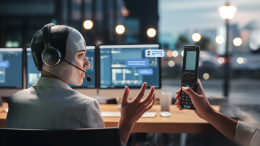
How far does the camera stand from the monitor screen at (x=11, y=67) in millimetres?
1812

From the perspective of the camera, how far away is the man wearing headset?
2.32ft

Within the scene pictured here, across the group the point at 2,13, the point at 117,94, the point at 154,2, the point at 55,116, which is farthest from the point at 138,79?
the point at 2,13

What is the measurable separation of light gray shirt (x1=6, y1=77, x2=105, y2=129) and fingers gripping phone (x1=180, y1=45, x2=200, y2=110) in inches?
20.9

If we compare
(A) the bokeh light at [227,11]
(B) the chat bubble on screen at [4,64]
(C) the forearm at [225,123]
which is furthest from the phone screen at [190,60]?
(A) the bokeh light at [227,11]

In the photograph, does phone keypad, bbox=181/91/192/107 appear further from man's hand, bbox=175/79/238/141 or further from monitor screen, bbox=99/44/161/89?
monitor screen, bbox=99/44/161/89

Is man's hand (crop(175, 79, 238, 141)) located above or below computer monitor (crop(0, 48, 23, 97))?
below

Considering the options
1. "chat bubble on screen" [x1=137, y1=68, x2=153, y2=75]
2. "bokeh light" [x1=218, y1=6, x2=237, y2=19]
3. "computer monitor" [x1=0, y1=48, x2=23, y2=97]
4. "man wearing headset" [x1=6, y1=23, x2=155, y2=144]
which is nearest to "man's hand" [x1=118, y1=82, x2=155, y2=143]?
"man wearing headset" [x1=6, y1=23, x2=155, y2=144]

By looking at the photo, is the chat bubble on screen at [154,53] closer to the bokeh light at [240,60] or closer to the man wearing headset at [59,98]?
the man wearing headset at [59,98]

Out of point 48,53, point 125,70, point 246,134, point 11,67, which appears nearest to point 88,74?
point 125,70

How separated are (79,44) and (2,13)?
22.0 feet

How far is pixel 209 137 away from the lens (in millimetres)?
2877

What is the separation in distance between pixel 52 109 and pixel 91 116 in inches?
5.2

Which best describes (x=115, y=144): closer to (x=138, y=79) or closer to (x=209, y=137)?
(x=138, y=79)

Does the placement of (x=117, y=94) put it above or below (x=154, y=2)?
below
